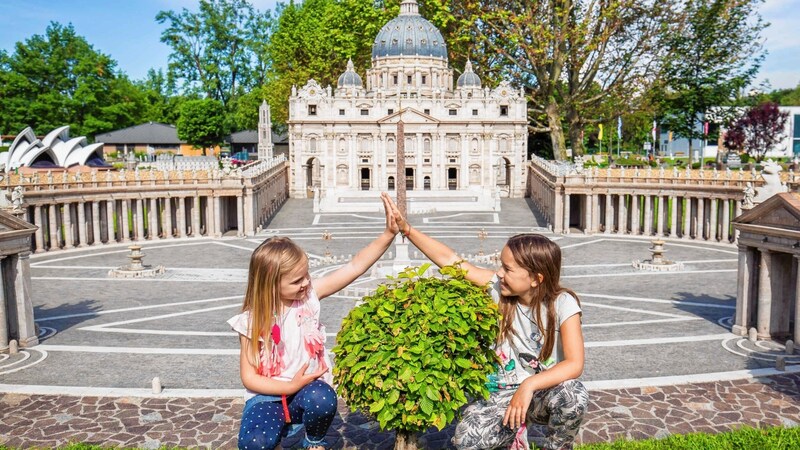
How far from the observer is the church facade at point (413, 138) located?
8462 cm

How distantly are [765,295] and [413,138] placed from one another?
6539 centimetres

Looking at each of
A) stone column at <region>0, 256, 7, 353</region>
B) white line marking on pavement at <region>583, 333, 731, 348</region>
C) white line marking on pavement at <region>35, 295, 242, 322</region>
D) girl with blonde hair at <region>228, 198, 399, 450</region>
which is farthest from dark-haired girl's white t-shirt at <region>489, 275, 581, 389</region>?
white line marking on pavement at <region>35, 295, 242, 322</region>

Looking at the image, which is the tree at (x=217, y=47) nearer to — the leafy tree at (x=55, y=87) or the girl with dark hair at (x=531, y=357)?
the leafy tree at (x=55, y=87)

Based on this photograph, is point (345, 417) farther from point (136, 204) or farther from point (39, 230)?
point (136, 204)

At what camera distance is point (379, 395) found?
31.7 feet

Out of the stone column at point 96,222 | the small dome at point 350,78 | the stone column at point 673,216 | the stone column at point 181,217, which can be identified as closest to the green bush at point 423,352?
the stone column at point 96,222

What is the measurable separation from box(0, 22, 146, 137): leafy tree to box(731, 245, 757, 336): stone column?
9784 centimetres

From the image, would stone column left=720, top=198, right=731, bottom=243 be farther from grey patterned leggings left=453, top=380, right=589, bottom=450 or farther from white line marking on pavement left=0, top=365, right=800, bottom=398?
grey patterned leggings left=453, top=380, right=589, bottom=450

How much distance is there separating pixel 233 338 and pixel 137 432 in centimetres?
968

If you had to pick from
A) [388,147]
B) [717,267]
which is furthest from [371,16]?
[717,267]

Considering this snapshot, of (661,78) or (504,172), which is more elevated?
(661,78)

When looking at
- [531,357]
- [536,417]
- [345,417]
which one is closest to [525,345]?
[531,357]

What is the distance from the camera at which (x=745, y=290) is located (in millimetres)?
23656

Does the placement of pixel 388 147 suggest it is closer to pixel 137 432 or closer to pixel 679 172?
pixel 679 172
